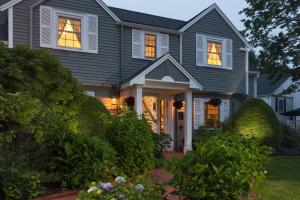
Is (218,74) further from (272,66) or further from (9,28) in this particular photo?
(9,28)

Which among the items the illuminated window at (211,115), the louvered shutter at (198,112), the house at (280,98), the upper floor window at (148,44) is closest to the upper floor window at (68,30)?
the upper floor window at (148,44)

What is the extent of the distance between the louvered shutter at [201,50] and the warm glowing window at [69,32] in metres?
5.37

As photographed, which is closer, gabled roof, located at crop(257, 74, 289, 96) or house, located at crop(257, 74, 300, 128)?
house, located at crop(257, 74, 300, 128)

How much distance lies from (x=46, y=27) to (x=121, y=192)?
10499 millimetres

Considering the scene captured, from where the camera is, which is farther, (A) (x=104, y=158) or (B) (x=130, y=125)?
(B) (x=130, y=125)

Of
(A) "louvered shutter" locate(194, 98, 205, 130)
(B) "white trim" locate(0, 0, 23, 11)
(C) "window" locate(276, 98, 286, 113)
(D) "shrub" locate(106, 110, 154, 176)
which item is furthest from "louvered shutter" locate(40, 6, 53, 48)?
(C) "window" locate(276, 98, 286, 113)

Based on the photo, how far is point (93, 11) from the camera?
14727 millimetres

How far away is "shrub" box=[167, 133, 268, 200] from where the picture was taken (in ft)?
15.8

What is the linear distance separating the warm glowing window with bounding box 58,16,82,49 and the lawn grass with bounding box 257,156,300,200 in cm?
796

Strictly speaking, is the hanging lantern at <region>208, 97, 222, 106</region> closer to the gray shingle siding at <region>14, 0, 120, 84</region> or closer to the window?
the gray shingle siding at <region>14, 0, 120, 84</region>

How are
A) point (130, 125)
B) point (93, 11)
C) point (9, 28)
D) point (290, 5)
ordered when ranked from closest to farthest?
point (130, 125) < point (9, 28) < point (93, 11) < point (290, 5)

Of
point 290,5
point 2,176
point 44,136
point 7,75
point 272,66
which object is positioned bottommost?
point 2,176

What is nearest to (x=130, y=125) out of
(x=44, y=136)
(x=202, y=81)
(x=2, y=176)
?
(x=44, y=136)

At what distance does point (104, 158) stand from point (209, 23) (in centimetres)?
1202
